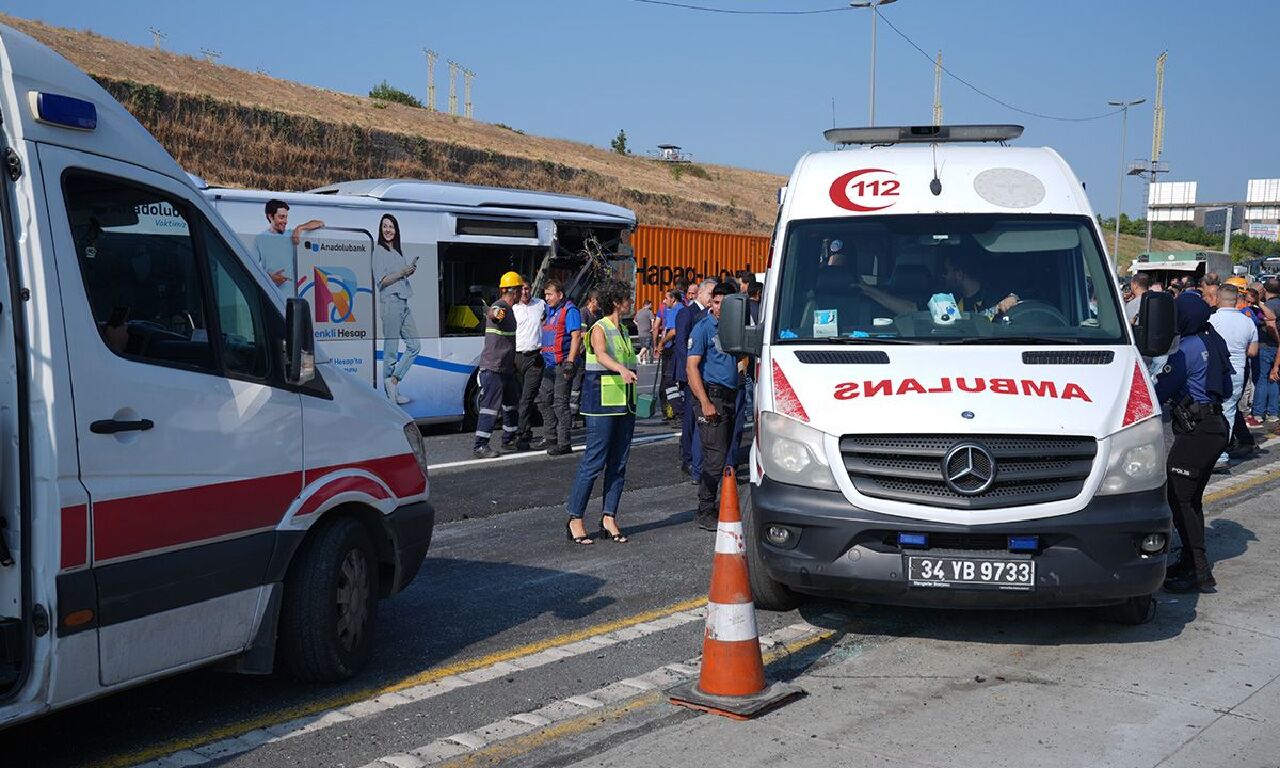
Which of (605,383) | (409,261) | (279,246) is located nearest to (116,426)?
(605,383)

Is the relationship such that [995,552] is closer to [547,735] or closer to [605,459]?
[547,735]

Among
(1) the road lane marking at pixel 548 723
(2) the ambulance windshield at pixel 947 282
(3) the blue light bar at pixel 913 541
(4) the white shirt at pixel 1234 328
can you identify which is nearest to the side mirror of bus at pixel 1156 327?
(2) the ambulance windshield at pixel 947 282

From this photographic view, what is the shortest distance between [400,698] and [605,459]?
360 centimetres

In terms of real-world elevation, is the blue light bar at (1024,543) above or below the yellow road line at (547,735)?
above

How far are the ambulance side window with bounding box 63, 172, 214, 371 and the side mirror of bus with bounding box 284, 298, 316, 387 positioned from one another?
353mm

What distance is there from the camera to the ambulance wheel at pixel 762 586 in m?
6.71

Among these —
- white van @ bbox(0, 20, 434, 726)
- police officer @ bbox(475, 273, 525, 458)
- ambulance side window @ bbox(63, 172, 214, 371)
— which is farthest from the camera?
police officer @ bbox(475, 273, 525, 458)

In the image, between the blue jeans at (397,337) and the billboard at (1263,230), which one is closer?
the blue jeans at (397,337)

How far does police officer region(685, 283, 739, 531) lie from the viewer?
378 inches

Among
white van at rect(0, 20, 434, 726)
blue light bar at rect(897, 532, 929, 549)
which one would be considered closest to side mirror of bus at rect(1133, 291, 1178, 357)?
blue light bar at rect(897, 532, 929, 549)

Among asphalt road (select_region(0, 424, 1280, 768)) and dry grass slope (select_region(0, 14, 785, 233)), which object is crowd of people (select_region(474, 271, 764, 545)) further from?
dry grass slope (select_region(0, 14, 785, 233))

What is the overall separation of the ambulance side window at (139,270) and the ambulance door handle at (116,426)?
24cm

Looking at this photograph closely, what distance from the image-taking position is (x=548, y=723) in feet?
17.1

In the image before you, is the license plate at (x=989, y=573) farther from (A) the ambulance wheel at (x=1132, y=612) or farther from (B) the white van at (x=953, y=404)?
(A) the ambulance wheel at (x=1132, y=612)
